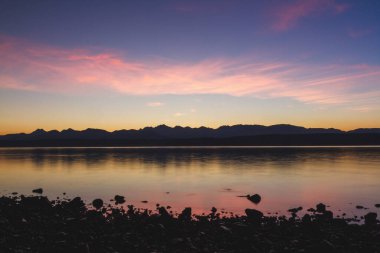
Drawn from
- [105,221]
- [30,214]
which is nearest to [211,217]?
[105,221]

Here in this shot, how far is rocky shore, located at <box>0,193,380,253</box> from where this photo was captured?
55.3 ft

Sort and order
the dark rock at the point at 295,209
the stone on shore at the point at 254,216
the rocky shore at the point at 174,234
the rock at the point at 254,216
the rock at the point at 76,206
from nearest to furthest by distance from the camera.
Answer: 1. the rocky shore at the point at 174,234
2. the stone on shore at the point at 254,216
3. the rock at the point at 254,216
4. the rock at the point at 76,206
5. the dark rock at the point at 295,209

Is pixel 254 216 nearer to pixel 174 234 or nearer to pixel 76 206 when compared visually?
pixel 174 234

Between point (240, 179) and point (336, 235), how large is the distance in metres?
36.7

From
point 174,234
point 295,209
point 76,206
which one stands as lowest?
point 295,209

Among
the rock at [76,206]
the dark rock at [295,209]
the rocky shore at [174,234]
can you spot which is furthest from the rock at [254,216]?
the rock at [76,206]

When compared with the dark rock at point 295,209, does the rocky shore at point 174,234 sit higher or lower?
higher

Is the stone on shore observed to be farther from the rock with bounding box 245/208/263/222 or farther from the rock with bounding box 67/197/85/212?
the rock with bounding box 67/197/85/212

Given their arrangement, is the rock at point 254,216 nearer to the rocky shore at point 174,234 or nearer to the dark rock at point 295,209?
the rocky shore at point 174,234

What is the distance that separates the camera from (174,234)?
19.6 metres

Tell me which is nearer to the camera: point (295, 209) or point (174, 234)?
point (174, 234)

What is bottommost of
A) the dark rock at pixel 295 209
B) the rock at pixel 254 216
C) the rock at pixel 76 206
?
the dark rock at pixel 295 209

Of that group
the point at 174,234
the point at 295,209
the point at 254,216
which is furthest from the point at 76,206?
the point at 295,209

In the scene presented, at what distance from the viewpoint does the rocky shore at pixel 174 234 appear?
1686 cm
